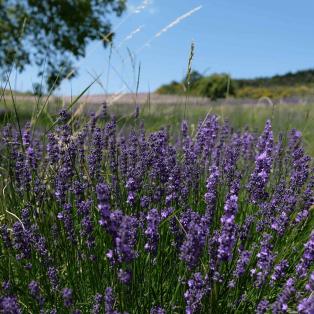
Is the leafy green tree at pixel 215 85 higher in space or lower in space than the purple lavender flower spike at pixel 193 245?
higher

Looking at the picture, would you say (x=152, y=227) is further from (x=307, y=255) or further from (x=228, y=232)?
(x=307, y=255)

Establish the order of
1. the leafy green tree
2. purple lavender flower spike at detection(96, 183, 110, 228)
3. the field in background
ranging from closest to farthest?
purple lavender flower spike at detection(96, 183, 110, 228)
the field in background
the leafy green tree

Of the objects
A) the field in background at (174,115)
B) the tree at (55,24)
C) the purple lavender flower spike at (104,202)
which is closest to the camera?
the purple lavender flower spike at (104,202)

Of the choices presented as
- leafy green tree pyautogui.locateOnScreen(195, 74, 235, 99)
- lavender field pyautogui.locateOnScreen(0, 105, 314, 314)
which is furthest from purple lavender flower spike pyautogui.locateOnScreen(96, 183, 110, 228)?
leafy green tree pyautogui.locateOnScreen(195, 74, 235, 99)

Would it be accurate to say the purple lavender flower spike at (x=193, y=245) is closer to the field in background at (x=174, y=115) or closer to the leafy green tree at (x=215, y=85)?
the field in background at (x=174, y=115)

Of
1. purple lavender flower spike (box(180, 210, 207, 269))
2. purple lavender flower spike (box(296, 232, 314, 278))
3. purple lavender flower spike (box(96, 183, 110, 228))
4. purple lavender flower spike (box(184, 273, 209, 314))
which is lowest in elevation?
purple lavender flower spike (box(184, 273, 209, 314))

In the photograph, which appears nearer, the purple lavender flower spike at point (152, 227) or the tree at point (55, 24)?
the purple lavender flower spike at point (152, 227)

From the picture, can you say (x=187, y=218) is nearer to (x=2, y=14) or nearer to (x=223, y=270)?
(x=223, y=270)

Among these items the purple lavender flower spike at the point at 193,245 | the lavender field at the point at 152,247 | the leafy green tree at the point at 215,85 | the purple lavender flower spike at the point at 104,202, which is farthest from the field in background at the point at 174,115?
the leafy green tree at the point at 215,85

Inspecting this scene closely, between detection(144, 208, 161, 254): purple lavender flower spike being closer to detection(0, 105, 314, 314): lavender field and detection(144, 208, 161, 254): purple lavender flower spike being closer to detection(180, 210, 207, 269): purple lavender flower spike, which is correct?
detection(0, 105, 314, 314): lavender field

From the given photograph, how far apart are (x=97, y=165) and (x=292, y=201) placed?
4.00 feet

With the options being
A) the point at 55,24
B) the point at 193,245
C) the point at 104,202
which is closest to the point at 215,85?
the point at 55,24

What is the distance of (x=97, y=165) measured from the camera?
10.0 ft

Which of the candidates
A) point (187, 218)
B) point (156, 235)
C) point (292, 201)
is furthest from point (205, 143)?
point (156, 235)
